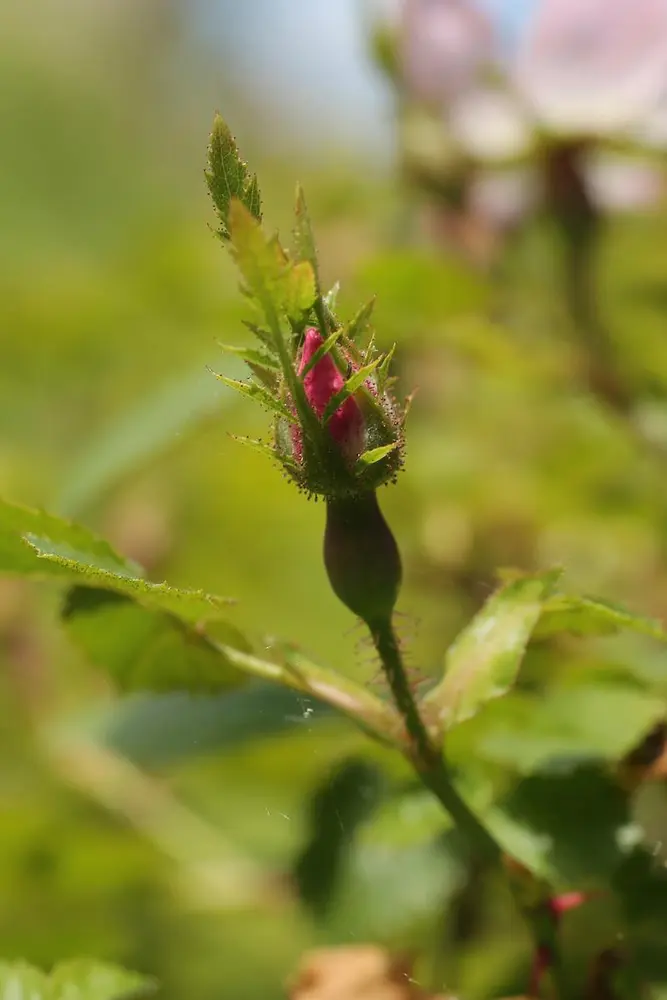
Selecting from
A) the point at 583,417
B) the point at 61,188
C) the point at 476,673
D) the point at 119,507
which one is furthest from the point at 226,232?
the point at 61,188

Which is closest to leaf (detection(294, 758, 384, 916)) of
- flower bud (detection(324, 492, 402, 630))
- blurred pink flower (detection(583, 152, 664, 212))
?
flower bud (detection(324, 492, 402, 630))

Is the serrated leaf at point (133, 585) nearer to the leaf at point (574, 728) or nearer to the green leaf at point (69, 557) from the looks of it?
the green leaf at point (69, 557)

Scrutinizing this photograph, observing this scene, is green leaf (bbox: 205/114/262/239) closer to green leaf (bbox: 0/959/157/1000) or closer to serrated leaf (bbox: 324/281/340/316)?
serrated leaf (bbox: 324/281/340/316)

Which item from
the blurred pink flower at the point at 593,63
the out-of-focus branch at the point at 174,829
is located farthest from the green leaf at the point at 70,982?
the blurred pink flower at the point at 593,63

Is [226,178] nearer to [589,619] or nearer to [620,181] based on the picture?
[589,619]

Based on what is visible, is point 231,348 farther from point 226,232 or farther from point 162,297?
point 162,297
